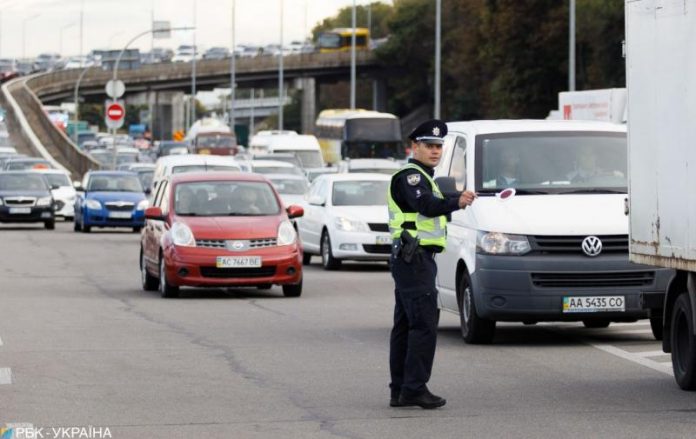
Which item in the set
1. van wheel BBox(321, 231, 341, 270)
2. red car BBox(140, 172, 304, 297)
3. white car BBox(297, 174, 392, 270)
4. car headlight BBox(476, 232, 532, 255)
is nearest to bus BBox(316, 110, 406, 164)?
white car BBox(297, 174, 392, 270)

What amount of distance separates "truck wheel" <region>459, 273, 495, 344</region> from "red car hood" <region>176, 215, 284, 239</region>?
6478 millimetres

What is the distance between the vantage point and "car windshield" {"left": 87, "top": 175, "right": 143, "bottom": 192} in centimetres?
4547

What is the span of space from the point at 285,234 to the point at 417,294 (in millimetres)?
11236

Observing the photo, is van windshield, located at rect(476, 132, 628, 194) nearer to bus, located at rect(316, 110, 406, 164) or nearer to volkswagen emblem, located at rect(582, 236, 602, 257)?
volkswagen emblem, located at rect(582, 236, 602, 257)

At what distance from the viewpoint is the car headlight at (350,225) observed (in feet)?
96.3

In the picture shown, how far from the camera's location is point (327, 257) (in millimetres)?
30000

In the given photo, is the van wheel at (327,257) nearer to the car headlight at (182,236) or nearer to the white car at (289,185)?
the car headlight at (182,236)

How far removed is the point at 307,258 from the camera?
3253 centimetres

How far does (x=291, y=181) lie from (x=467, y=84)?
90.5 metres

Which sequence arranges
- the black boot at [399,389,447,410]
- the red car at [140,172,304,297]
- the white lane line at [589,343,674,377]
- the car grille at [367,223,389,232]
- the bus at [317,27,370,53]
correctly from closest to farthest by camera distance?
1. the black boot at [399,389,447,410]
2. the white lane line at [589,343,674,377]
3. the red car at [140,172,304,297]
4. the car grille at [367,223,389,232]
5. the bus at [317,27,370,53]

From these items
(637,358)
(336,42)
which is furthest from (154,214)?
(336,42)

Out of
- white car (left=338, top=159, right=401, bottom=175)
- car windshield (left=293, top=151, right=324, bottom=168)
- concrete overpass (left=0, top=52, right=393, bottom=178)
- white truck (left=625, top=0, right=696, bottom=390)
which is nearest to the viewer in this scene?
white truck (left=625, top=0, right=696, bottom=390)

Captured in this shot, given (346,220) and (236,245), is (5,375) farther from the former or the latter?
(346,220)

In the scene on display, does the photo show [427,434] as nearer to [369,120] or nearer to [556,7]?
[369,120]
